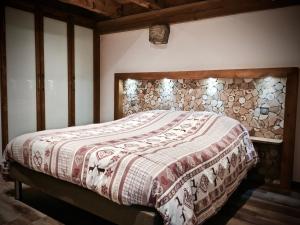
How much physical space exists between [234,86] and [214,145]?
122 cm

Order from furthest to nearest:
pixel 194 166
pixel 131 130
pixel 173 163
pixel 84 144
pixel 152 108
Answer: pixel 152 108 < pixel 131 130 < pixel 84 144 < pixel 194 166 < pixel 173 163

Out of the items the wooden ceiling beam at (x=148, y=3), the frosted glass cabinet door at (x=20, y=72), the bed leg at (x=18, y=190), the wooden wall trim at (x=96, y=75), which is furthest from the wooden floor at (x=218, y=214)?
the wooden ceiling beam at (x=148, y=3)

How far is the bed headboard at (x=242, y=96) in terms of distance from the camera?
9.39 feet

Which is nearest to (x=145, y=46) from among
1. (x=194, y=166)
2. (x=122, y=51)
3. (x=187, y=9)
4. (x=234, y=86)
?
(x=122, y=51)

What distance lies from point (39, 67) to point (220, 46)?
2.51 metres

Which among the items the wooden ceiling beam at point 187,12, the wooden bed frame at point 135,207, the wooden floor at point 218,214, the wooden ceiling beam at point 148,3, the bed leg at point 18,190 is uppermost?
the wooden ceiling beam at point 148,3

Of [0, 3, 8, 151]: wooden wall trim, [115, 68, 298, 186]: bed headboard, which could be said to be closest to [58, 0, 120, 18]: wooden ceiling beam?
[0, 3, 8, 151]: wooden wall trim

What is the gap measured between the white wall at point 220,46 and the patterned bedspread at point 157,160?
2.73ft

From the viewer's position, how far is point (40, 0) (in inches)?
145

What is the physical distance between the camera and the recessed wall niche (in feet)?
9.77

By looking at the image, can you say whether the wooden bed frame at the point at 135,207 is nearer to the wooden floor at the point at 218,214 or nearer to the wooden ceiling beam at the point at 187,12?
the wooden floor at the point at 218,214

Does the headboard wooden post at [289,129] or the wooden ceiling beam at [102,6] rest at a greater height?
the wooden ceiling beam at [102,6]

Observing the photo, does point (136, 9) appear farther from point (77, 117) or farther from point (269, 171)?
point (269, 171)

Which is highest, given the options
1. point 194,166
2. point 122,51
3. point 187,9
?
point 187,9
